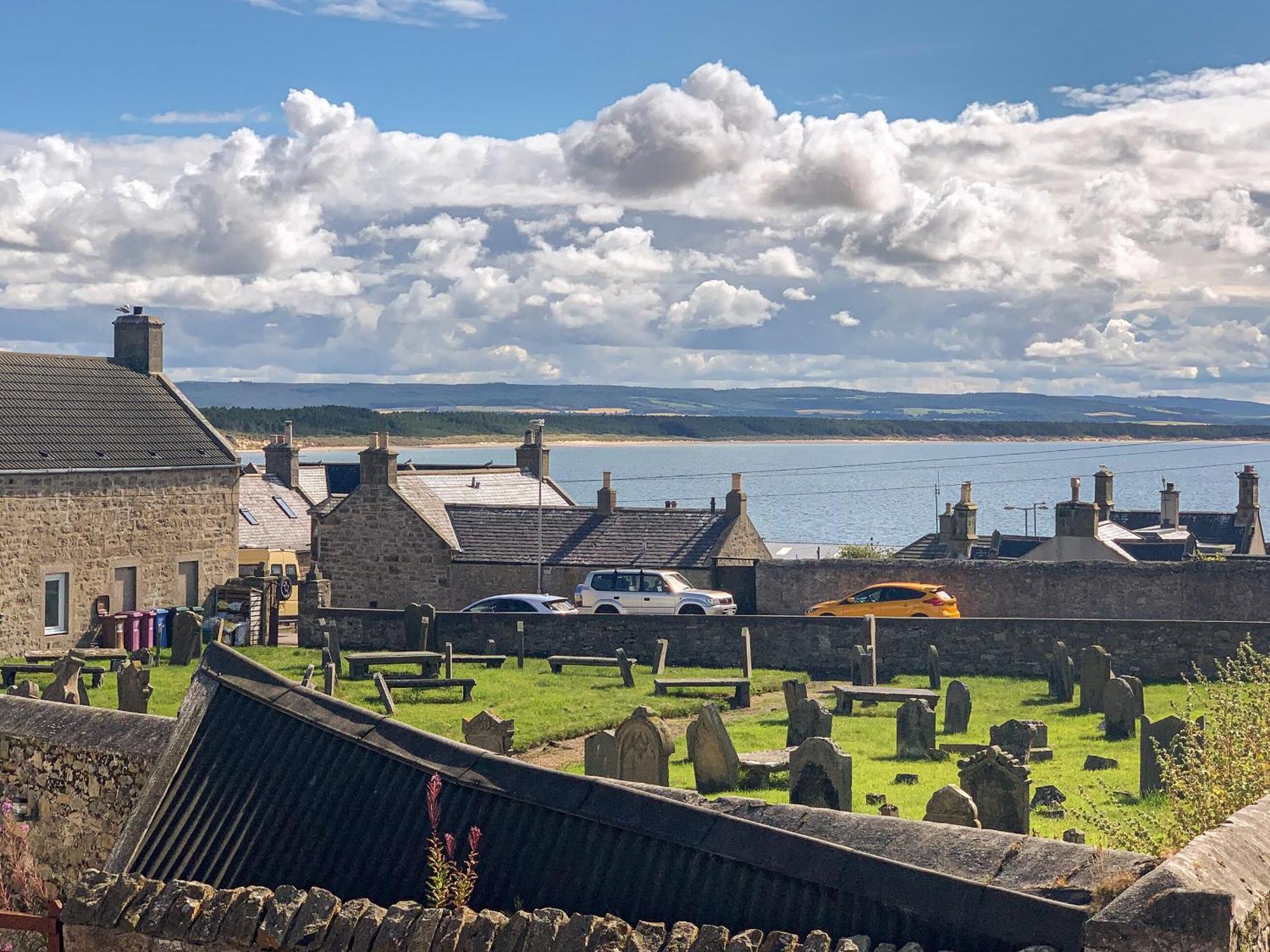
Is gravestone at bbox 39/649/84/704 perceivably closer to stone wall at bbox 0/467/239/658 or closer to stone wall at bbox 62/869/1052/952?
stone wall at bbox 0/467/239/658

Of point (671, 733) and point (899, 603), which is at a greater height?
point (899, 603)

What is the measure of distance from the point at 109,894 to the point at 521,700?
18.7 metres

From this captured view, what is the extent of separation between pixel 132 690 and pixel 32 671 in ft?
23.5

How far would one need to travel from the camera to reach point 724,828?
25.7 ft

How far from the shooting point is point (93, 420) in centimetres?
3681

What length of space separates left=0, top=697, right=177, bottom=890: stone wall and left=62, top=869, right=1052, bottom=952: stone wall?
3708 mm

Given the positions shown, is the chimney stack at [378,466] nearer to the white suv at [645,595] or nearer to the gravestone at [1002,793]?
the white suv at [645,595]

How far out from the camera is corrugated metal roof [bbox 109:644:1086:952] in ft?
23.5

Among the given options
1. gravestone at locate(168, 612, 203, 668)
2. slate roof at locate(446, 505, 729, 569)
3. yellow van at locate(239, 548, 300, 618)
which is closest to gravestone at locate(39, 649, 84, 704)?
gravestone at locate(168, 612, 203, 668)

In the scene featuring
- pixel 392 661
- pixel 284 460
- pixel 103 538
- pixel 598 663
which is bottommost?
pixel 598 663

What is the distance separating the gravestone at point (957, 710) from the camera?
24.2 meters

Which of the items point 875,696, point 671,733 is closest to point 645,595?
point 875,696

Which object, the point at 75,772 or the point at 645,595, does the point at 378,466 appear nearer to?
the point at 645,595

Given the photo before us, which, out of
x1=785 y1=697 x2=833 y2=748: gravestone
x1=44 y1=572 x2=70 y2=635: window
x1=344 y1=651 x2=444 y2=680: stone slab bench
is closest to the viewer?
x1=785 y1=697 x2=833 y2=748: gravestone
